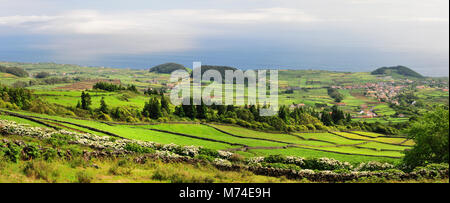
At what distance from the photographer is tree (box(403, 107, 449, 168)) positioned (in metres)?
15.0

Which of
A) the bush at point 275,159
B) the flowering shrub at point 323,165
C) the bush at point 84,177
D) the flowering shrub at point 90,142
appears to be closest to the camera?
the bush at point 84,177

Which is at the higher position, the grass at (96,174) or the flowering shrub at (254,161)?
the grass at (96,174)

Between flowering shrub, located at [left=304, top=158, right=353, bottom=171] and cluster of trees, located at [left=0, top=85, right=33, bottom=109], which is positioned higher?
cluster of trees, located at [left=0, top=85, right=33, bottom=109]

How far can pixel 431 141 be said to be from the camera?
661 inches

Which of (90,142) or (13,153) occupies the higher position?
(13,153)

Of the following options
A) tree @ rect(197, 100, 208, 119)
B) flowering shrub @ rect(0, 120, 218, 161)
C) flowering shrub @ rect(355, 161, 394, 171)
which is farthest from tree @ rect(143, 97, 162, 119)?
flowering shrub @ rect(355, 161, 394, 171)

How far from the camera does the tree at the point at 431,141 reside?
1497cm

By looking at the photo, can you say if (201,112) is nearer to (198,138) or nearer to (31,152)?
(198,138)

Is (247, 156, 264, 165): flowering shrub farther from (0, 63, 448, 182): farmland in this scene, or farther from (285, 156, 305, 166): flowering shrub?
(285, 156, 305, 166): flowering shrub

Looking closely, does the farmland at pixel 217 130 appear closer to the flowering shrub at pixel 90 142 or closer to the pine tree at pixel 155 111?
the pine tree at pixel 155 111

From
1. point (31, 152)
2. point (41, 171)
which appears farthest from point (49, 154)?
point (41, 171)

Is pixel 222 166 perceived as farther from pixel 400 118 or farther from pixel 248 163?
pixel 400 118

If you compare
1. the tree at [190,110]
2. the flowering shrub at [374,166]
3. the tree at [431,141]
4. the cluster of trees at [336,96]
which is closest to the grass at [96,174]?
the flowering shrub at [374,166]

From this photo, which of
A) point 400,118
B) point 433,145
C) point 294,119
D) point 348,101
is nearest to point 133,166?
point 433,145
